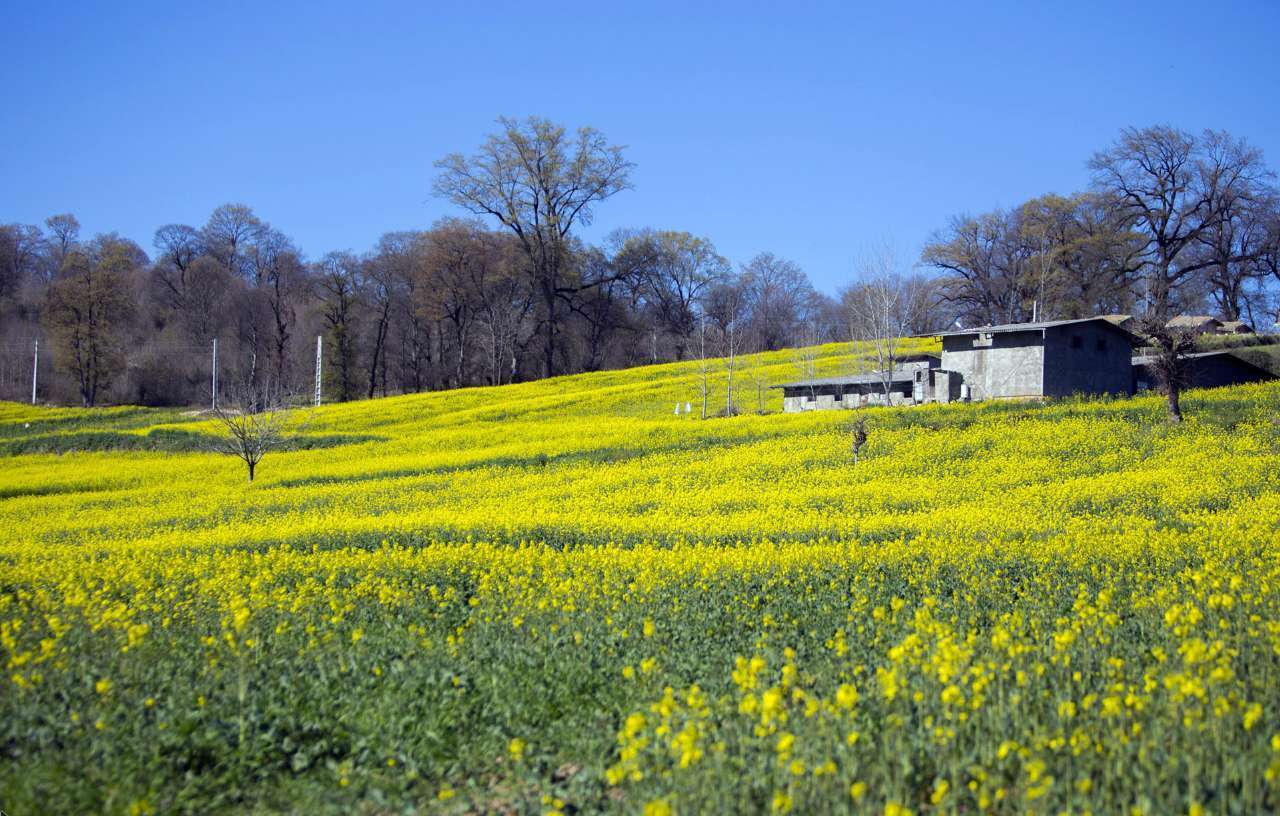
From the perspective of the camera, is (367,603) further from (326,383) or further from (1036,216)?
(1036,216)

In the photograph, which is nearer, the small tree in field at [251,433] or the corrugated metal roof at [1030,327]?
the small tree in field at [251,433]

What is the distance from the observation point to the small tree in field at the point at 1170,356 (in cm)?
2592

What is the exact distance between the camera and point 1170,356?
1065 inches

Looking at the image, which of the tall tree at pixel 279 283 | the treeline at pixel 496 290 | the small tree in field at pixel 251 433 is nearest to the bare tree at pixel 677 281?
the treeline at pixel 496 290

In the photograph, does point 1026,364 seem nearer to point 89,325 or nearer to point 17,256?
point 89,325

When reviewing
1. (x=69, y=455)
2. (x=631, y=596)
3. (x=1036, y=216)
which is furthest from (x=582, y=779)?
(x=1036, y=216)

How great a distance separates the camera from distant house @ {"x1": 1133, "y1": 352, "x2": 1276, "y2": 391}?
129 feet

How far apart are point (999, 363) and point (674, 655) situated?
33.8m

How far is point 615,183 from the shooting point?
65125mm

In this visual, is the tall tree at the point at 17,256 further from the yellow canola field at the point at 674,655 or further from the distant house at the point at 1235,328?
the distant house at the point at 1235,328

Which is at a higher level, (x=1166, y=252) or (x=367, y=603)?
(x=1166, y=252)

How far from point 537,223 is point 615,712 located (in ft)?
200

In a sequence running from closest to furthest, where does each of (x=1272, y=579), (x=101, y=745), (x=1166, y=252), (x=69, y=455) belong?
(x=101, y=745) → (x=1272, y=579) → (x=69, y=455) → (x=1166, y=252)

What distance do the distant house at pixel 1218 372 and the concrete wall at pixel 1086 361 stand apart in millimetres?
1107
